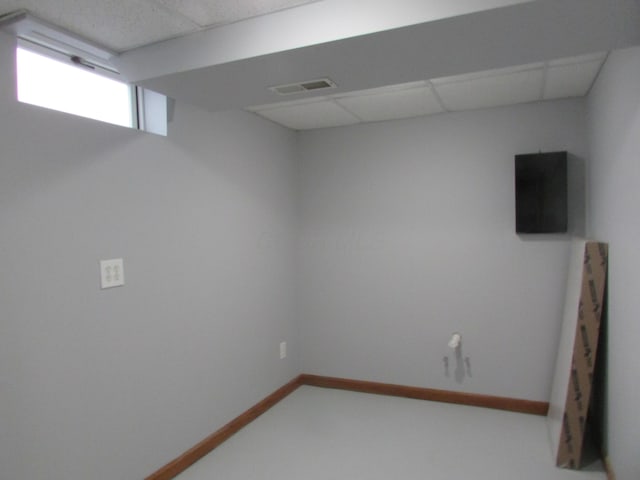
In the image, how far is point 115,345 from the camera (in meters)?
2.12

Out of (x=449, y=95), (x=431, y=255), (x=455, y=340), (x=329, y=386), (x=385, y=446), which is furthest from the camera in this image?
(x=329, y=386)

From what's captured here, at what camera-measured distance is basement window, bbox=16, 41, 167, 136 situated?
1.88 meters

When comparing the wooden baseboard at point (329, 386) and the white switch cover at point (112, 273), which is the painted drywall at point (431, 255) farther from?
the white switch cover at point (112, 273)

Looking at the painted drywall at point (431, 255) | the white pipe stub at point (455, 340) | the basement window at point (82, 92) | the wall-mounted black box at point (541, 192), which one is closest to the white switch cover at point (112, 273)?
the basement window at point (82, 92)

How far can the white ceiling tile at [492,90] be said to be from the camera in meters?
2.56

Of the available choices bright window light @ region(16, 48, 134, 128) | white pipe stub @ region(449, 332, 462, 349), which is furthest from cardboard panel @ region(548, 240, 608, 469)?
bright window light @ region(16, 48, 134, 128)

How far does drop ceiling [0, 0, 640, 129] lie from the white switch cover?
0.88m

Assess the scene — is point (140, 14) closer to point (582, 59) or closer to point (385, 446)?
point (582, 59)

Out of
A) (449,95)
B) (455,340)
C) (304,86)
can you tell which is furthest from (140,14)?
(455,340)

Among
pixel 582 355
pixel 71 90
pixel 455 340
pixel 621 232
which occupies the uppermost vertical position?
pixel 71 90

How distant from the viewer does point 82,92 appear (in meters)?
2.14

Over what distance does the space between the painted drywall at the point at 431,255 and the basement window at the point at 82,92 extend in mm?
1629

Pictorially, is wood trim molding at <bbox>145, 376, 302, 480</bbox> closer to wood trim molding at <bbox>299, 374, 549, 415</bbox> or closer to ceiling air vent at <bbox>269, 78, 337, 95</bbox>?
wood trim molding at <bbox>299, 374, 549, 415</bbox>

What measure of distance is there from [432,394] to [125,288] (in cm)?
249
